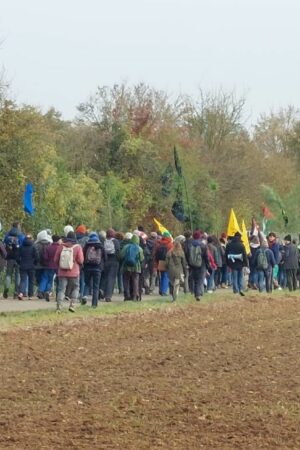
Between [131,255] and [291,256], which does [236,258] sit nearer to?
[131,255]

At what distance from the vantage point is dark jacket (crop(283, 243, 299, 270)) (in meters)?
36.2

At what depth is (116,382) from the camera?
49.1 ft

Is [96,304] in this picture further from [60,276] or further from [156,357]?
[156,357]

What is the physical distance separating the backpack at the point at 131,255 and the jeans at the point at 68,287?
115 inches

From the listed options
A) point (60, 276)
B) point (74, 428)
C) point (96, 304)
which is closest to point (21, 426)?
point (74, 428)

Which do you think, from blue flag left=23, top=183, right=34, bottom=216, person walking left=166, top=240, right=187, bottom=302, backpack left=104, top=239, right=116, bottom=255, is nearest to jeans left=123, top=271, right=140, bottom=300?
backpack left=104, top=239, right=116, bottom=255

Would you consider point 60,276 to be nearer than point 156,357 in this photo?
No

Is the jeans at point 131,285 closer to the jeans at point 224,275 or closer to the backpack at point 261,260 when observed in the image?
the backpack at point 261,260

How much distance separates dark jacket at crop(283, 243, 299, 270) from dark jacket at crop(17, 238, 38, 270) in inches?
447

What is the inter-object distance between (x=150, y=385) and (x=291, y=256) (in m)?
22.1

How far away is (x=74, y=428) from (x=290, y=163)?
61988 millimetres

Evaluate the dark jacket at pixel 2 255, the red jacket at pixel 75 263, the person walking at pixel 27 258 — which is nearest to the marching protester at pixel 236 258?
the person walking at pixel 27 258

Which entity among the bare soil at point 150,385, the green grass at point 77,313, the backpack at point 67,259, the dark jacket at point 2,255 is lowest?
the bare soil at point 150,385

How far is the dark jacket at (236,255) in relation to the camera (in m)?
31.2
